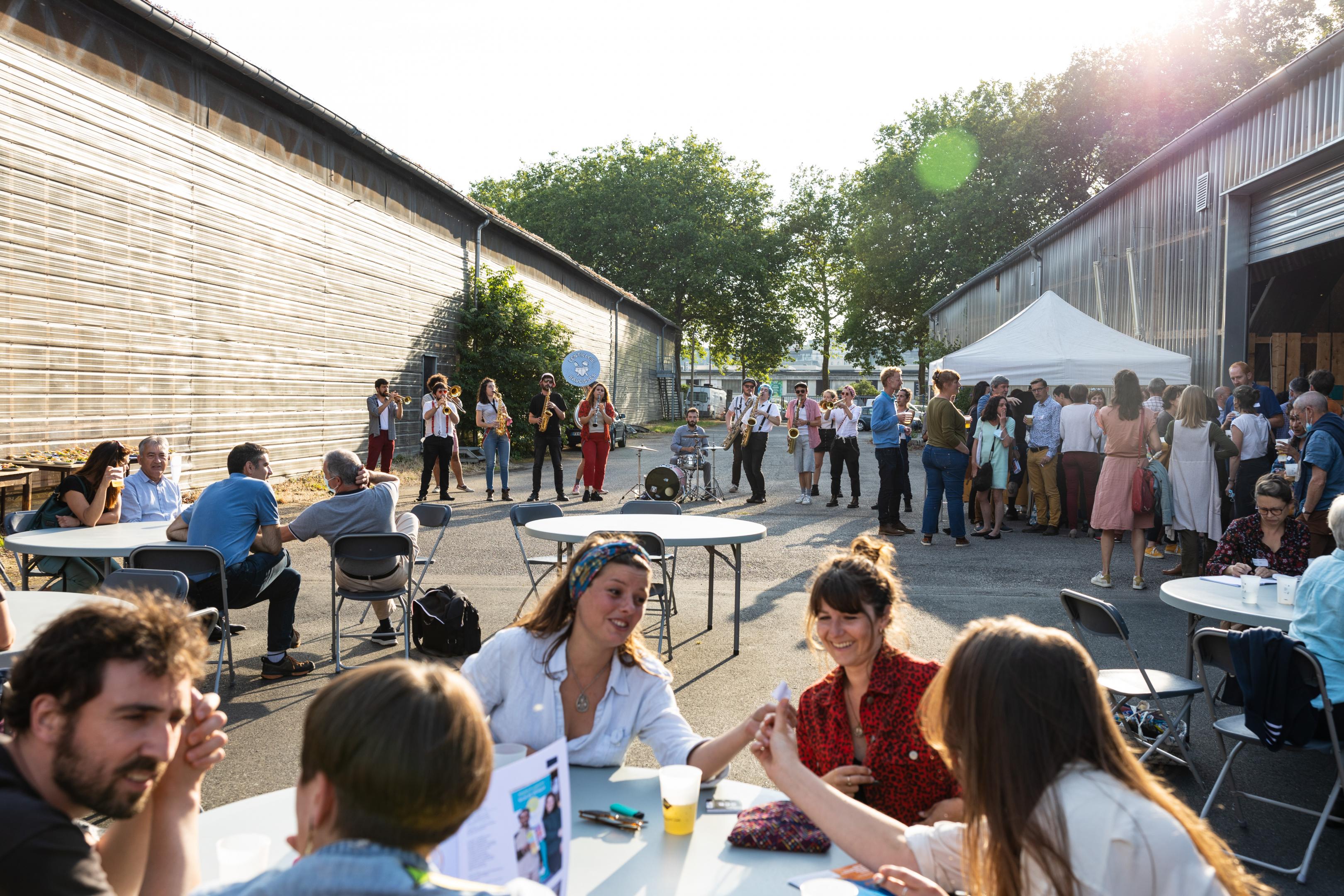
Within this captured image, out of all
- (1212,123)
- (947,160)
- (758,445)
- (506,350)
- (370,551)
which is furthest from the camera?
(947,160)

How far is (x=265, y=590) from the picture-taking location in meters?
5.66

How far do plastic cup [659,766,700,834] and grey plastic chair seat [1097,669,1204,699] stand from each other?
2.64m

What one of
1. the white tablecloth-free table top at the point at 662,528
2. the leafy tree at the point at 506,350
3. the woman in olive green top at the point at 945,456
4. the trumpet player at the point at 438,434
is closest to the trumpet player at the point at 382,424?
the trumpet player at the point at 438,434

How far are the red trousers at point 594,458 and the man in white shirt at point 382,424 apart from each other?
346 centimetres

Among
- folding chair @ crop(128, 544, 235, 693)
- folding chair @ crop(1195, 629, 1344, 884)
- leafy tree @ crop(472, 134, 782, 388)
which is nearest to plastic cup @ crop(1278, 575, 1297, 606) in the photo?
folding chair @ crop(1195, 629, 1344, 884)

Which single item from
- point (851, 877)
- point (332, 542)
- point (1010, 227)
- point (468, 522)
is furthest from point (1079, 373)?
point (1010, 227)

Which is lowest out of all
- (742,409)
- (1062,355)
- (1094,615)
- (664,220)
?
(1094,615)

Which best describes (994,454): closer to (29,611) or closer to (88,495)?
(88,495)

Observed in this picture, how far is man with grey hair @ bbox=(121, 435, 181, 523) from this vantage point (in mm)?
6762

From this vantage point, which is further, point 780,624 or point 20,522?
point 780,624

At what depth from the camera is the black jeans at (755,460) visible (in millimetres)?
14375

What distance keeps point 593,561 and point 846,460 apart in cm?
1197

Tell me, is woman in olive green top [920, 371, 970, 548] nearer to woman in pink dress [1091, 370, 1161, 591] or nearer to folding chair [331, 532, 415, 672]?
woman in pink dress [1091, 370, 1161, 591]

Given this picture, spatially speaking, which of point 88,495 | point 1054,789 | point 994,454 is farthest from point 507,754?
point 994,454
